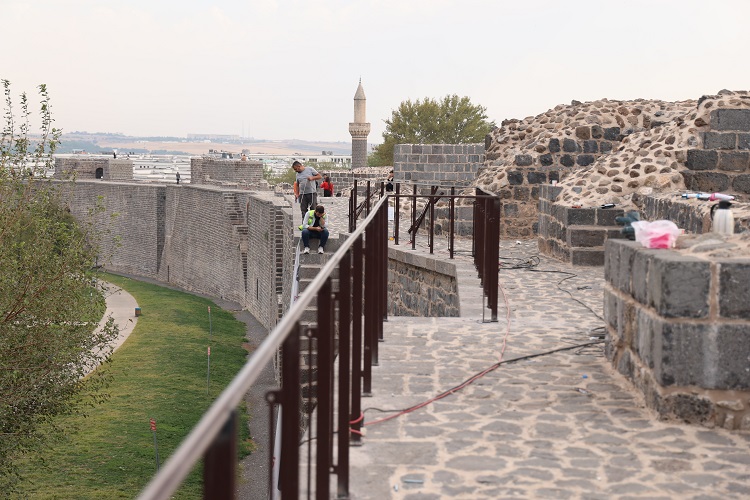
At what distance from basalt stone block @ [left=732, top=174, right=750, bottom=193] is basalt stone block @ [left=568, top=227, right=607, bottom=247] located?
5.67 ft

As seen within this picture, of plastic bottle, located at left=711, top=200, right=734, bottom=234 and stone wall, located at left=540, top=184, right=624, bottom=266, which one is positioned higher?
plastic bottle, located at left=711, top=200, right=734, bottom=234

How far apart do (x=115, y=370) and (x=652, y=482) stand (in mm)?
21415

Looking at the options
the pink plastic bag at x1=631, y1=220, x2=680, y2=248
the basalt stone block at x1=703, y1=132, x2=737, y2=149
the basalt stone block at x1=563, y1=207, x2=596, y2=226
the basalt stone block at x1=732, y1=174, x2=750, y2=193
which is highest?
the basalt stone block at x1=703, y1=132, x2=737, y2=149

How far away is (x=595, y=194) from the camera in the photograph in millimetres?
13016

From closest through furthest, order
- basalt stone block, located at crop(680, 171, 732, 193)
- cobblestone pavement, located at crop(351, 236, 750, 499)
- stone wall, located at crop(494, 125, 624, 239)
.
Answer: cobblestone pavement, located at crop(351, 236, 750, 499), basalt stone block, located at crop(680, 171, 732, 193), stone wall, located at crop(494, 125, 624, 239)

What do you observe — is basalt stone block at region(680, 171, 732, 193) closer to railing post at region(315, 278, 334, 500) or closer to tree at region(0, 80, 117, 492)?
tree at region(0, 80, 117, 492)

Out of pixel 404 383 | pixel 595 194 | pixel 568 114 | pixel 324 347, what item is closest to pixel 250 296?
pixel 568 114

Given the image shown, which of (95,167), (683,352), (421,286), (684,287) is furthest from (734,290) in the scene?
(95,167)

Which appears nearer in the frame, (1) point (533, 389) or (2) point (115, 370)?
(1) point (533, 389)

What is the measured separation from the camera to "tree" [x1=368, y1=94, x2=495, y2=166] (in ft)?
185

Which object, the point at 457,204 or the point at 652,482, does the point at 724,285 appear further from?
the point at 457,204

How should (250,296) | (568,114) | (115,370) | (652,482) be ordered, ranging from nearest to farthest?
(652,482), (568,114), (115,370), (250,296)

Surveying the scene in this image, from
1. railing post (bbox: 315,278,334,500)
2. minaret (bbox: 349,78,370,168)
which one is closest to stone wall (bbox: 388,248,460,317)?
railing post (bbox: 315,278,334,500)

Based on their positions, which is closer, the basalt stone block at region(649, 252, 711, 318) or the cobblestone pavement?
the cobblestone pavement
